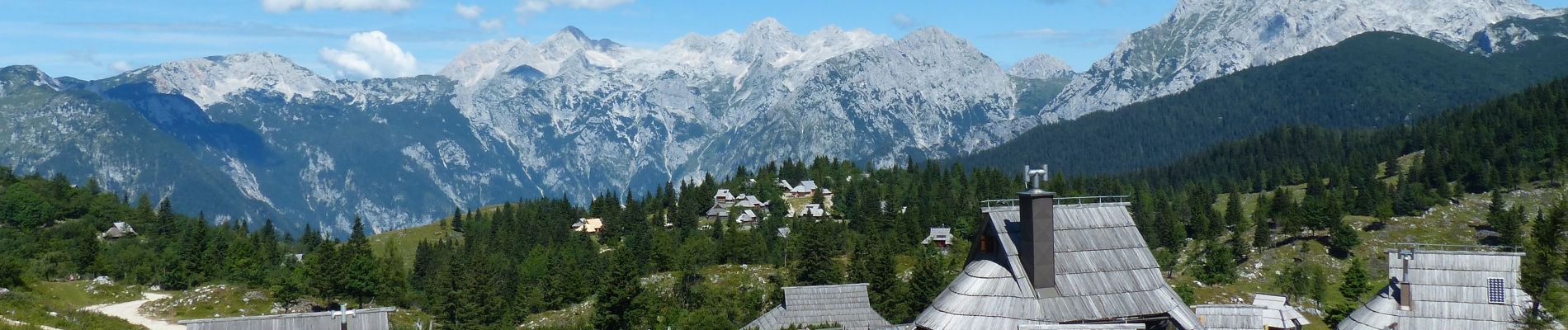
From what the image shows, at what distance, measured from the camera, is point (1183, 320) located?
4150 cm

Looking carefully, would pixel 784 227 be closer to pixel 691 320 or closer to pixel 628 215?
pixel 628 215

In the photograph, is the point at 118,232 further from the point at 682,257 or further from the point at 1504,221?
the point at 1504,221

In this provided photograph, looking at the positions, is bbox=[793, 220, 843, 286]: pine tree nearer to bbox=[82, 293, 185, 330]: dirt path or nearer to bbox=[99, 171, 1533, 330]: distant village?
bbox=[82, 293, 185, 330]: dirt path

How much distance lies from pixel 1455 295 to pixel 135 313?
9253cm

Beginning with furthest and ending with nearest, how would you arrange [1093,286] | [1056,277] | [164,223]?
[164,223] → [1093,286] → [1056,277]

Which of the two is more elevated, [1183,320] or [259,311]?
[1183,320]

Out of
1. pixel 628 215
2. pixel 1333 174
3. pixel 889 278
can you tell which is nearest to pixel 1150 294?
pixel 889 278

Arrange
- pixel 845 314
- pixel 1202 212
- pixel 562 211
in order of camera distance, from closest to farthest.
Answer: pixel 845 314, pixel 1202 212, pixel 562 211

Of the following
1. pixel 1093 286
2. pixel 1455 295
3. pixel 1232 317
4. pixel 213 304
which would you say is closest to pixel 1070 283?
pixel 1093 286

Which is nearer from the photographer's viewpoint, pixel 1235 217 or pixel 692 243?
pixel 692 243

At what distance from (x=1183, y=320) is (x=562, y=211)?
15089 centimetres

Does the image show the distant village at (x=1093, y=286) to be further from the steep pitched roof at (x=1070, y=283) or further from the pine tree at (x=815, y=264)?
the pine tree at (x=815, y=264)

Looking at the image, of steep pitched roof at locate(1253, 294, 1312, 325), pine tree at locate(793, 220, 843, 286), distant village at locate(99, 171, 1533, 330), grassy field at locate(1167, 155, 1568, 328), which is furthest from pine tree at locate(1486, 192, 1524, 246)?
distant village at locate(99, 171, 1533, 330)

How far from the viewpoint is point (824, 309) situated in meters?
75.1
